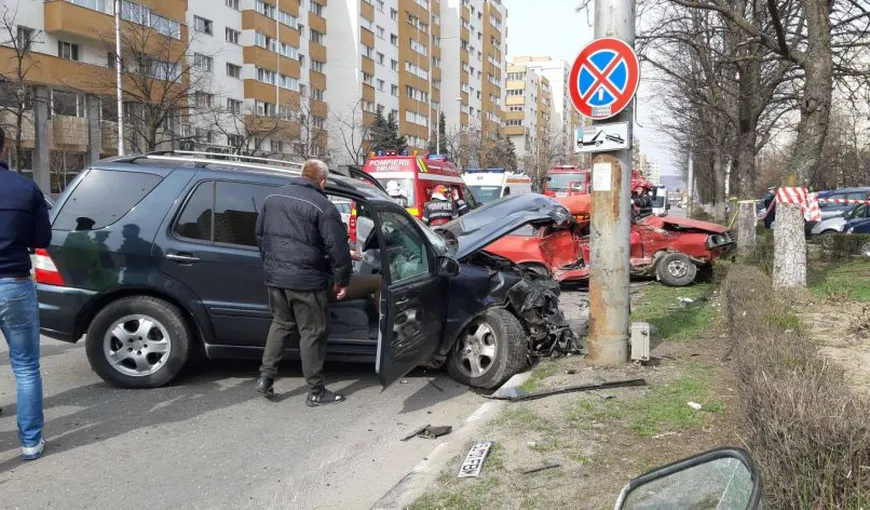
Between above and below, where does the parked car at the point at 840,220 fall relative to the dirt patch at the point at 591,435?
above

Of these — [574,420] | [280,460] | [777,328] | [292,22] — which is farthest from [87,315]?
[292,22]

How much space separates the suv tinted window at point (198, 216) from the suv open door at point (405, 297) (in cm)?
149

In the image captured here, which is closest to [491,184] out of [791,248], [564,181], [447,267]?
[564,181]

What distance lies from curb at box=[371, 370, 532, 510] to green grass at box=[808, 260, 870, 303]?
6582 millimetres

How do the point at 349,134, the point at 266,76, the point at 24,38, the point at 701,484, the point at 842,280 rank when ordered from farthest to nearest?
the point at 349,134 → the point at 266,76 → the point at 24,38 → the point at 842,280 → the point at 701,484

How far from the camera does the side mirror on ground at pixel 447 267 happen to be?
550 centimetres

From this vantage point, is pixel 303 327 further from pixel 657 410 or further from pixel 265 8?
pixel 265 8

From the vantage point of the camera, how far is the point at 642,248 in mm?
12227

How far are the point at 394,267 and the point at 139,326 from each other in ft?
7.02

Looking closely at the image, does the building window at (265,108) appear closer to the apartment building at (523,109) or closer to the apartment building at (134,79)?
the apartment building at (134,79)

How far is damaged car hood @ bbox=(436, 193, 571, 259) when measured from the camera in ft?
21.8

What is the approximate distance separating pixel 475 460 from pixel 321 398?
181 centimetres

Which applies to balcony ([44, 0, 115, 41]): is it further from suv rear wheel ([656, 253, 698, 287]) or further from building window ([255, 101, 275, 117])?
suv rear wheel ([656, 253, 698, 287])

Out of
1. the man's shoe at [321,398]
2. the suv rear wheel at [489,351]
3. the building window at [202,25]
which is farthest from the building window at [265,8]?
the man's shoe at [321,398]
